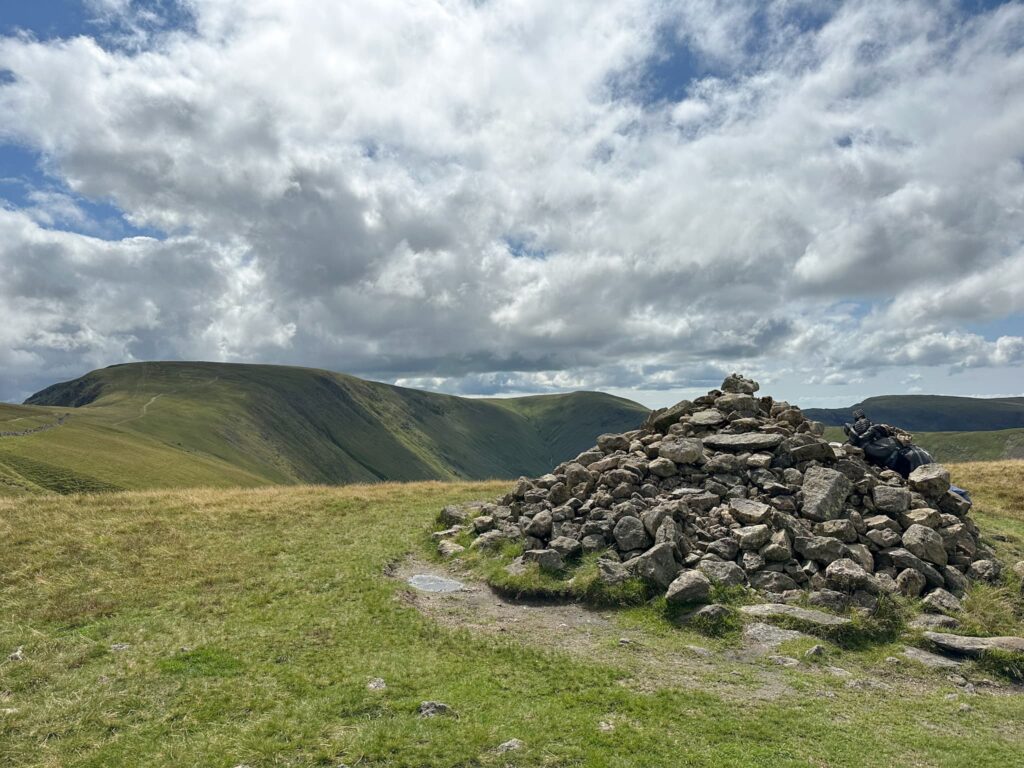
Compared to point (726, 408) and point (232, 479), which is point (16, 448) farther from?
point (726, 408)

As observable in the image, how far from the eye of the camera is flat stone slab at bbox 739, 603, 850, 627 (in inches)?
754

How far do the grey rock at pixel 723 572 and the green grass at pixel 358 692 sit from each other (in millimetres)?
2936

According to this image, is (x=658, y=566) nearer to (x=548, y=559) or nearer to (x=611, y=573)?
(x=611, y=573)

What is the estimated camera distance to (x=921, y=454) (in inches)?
1225

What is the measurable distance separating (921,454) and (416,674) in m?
28.9

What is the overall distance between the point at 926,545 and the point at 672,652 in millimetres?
12791

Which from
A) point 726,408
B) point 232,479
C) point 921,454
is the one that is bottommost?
point 232,479

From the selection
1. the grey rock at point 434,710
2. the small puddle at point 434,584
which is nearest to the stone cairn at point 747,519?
the small puddle at point 434,584

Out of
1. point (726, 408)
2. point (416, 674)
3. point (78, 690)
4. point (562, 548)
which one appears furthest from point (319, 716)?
point (726, 408)

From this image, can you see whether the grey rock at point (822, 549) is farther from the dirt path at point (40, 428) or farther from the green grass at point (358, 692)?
the dirt path at point (40, 428)

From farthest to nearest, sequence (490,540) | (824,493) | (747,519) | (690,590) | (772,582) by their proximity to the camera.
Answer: (490,540) < (824,493) < (747,519) < (772,582) < (690,590)

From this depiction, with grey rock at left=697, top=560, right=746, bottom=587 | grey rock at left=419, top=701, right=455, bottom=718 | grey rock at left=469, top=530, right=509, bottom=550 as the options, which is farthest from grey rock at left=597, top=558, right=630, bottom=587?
grey rock at left=419, top=701, right=455, bottom=718

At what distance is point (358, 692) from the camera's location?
14.9 metres

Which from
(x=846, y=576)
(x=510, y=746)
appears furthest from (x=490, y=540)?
(x=510, y=746)
